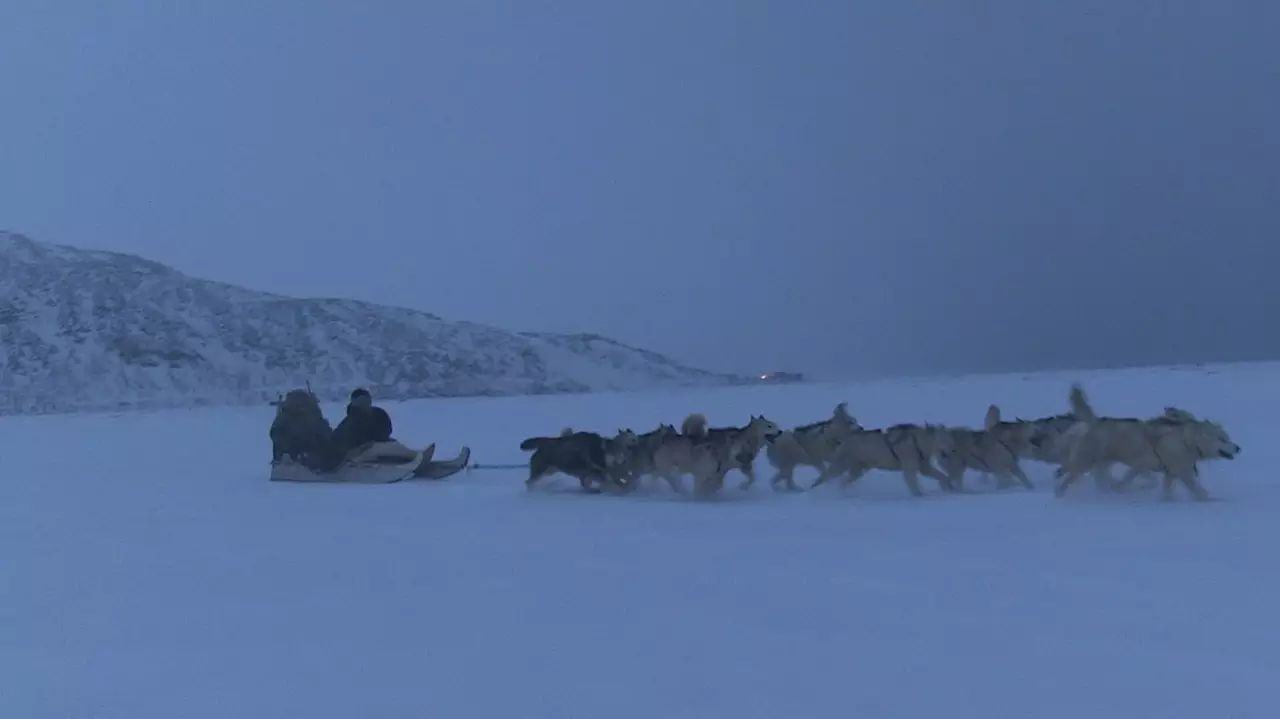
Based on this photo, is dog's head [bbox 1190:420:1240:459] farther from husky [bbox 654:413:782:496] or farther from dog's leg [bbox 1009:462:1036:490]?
Answer: husky [bbox 654:413:782:496]

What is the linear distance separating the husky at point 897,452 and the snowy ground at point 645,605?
166 mm

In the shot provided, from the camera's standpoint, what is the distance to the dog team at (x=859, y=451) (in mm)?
4938

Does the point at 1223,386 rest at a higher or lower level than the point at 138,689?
higher

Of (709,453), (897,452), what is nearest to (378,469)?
(709,453)

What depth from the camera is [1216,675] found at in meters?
2.26

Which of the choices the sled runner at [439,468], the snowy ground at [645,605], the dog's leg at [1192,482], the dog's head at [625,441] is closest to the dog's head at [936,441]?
the snowy ground at [645,605]

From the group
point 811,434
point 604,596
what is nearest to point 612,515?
point 811,434

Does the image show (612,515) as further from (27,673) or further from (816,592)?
(27,673)

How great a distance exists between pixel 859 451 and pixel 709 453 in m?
0.76

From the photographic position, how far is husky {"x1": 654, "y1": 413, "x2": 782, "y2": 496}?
5531 mm

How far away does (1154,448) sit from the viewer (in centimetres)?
481

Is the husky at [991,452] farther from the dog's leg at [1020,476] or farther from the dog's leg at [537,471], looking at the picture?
the dog's leg at [537,471]

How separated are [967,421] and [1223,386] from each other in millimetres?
4162

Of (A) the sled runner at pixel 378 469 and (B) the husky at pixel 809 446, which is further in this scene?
(A) the sled runner at pixel 378 469
